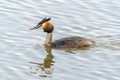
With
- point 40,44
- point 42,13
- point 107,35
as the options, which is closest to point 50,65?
point 40,44

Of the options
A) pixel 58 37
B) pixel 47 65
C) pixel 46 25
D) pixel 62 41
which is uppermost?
pixel 46 25

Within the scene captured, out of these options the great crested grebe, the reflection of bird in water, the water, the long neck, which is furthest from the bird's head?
the reflection of bird in water

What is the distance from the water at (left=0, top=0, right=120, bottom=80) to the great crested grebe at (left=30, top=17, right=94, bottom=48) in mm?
242

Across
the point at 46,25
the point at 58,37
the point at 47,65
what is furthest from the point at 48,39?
the point at 47,65

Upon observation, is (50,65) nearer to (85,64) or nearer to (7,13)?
(85,64)

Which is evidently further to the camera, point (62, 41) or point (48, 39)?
point (48, 39)

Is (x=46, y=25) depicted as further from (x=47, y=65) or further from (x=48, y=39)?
(x=47, y=65)

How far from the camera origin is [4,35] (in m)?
17.8

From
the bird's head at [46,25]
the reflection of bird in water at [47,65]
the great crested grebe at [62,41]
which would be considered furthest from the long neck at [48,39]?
the reflection of bird in water at [47,65]

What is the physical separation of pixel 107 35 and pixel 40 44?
2.12 metres

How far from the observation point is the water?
15180 mm

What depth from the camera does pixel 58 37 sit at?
60.1ft

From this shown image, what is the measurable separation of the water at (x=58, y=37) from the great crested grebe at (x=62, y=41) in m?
0.24

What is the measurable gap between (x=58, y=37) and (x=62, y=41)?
2.82 ft
